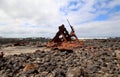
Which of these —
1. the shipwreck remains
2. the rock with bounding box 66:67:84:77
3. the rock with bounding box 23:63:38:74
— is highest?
the shipwreck remains

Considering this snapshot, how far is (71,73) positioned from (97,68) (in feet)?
4.87

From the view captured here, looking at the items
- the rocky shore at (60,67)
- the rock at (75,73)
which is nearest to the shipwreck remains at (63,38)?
the rocky shore at (60,67)

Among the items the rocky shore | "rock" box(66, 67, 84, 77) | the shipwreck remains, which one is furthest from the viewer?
the shipwreck remains

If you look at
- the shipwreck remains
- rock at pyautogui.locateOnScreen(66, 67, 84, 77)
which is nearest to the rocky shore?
rock at pyautogui.locateOnScreen(66, 67, 84, 77)

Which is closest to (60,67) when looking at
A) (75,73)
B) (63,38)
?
(75,73)

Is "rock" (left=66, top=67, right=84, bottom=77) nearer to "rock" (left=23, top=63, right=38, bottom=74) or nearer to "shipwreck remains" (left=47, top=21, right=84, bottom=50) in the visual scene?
"rock" (left=23, top=63, right=38, bottom=74)

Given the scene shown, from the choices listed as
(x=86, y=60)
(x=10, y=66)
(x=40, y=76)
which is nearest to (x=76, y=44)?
(x=86, y=60)

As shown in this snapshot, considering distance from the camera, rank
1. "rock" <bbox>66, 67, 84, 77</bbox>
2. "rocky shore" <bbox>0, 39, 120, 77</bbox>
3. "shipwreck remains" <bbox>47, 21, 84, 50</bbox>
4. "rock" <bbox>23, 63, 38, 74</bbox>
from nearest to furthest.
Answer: "rock" <bbox>66, 67, 84, 77</bbox> < "rocky shore" <bbox>0, 39, 120, 77</bbox> < "rock" <bbox>23, 63, 38, 74</bbox> < "shipwreck remains" <bbox>47, 21, 84, 50</bbox>

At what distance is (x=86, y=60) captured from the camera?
12.0 m

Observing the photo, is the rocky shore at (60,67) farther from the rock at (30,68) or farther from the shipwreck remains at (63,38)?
the shipwreck remains at (63,38)

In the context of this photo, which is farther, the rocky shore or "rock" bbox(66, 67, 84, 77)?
the rocky shore

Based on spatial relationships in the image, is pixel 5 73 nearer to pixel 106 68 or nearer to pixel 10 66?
pixel 10 66

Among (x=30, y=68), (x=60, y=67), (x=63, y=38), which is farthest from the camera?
(x=63, y=38)

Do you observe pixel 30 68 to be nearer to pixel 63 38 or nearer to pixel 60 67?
pixel 60 67
